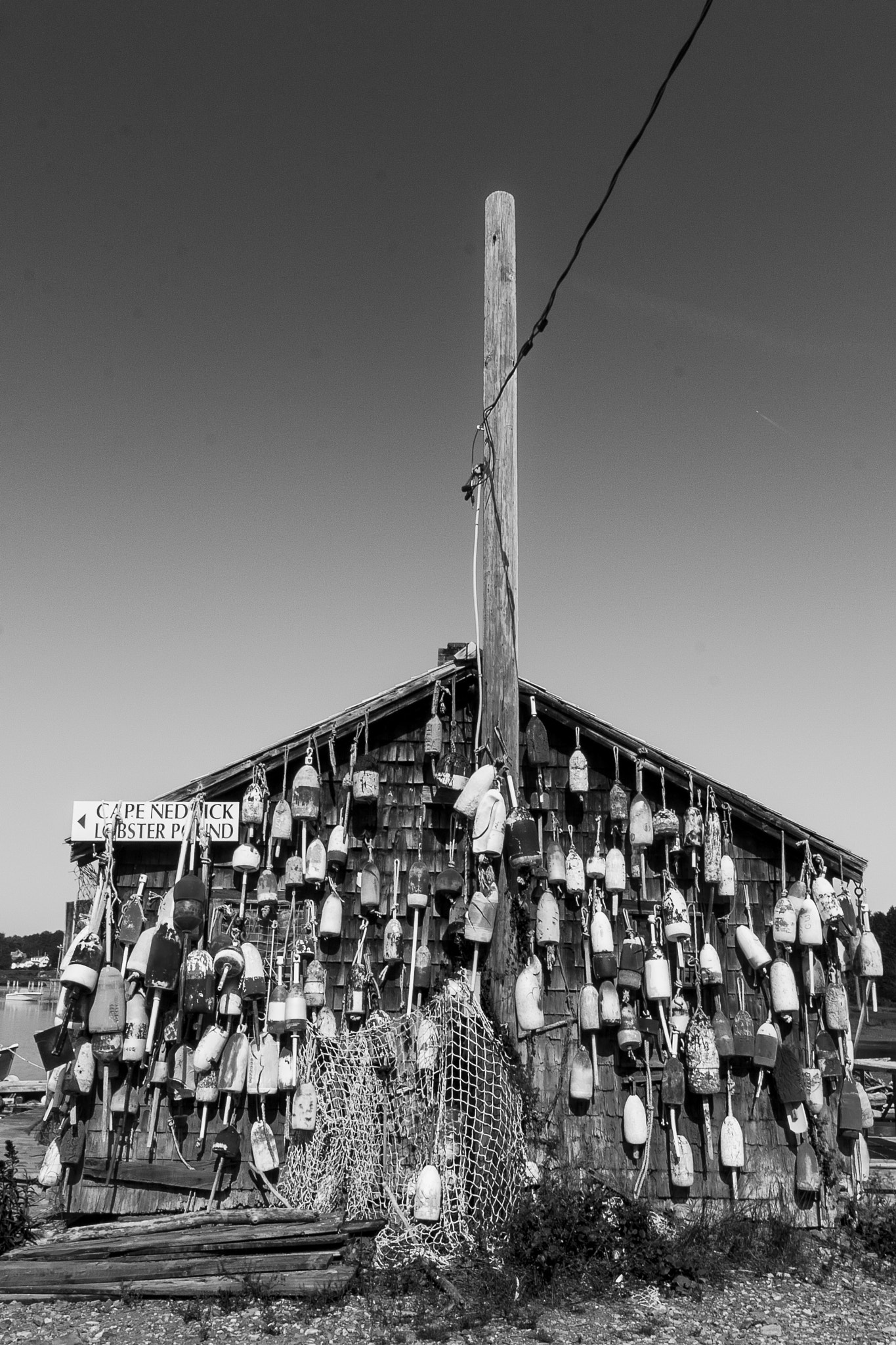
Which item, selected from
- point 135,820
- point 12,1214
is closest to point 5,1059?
point 12,1214

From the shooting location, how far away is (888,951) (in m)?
53.6

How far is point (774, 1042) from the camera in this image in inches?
298

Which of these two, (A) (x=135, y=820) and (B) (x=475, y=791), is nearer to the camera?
(B) (x=475, y=791)

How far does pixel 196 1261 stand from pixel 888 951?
54.9 meters

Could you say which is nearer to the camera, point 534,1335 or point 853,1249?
point 534,1335

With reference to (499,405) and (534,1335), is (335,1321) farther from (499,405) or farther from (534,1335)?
(499,405)

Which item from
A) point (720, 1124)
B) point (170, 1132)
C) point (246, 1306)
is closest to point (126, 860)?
point (170, 1132)

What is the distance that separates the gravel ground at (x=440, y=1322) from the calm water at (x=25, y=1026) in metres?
9.81

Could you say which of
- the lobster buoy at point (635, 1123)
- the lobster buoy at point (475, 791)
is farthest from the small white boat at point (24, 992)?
the lobster buoy at point (475, 791)

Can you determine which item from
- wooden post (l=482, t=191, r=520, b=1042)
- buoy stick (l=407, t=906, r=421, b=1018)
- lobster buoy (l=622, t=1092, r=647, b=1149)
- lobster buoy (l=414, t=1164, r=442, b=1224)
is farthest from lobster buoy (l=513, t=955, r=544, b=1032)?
lobster buoy (l=414, t=1164, r=442, b=1224)

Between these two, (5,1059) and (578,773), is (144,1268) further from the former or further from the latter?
(5,1059)

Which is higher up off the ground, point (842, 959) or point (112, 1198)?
point (842, 959)

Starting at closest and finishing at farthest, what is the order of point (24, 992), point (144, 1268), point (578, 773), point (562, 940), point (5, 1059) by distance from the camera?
point (144, 1268)
point (562, 940)
point (578, 773)
point (5, 1059)
point (24, 992)

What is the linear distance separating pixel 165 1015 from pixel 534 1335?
3458 millimetres
